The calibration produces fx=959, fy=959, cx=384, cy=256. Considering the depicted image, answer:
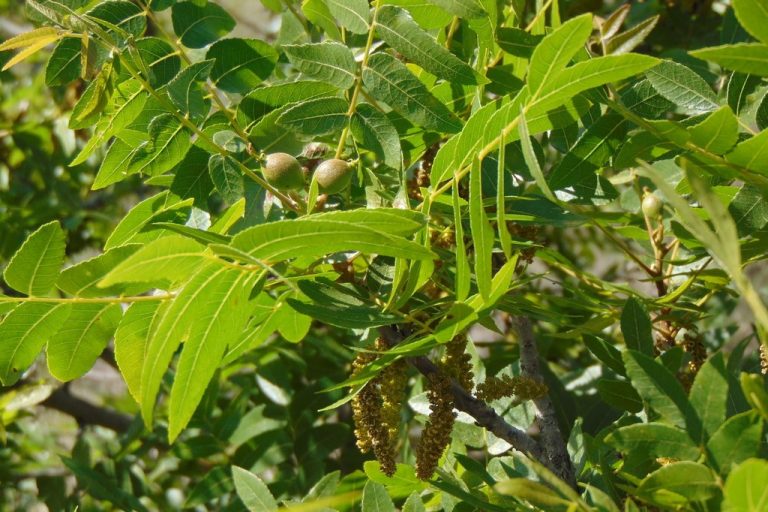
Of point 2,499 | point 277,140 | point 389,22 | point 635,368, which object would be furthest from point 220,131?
point 2,499

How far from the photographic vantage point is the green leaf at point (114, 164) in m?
1.09

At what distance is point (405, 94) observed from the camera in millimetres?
1011

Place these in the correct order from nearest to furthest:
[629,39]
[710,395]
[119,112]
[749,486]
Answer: [749,486], [710,395], [119,112], [629,39]

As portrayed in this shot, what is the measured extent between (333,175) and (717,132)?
36 cm

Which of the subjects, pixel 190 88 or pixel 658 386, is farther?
pixel 190 88

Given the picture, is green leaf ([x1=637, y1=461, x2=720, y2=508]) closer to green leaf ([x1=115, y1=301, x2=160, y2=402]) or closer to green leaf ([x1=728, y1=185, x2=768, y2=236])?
green leaf ([x1=728, y1=185, x2=768, y2=236])

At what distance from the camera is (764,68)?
0.82 m

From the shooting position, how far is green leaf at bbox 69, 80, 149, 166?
102 centimetres

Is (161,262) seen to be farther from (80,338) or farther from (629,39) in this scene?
(629,39)

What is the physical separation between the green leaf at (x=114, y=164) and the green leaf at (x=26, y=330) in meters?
0.17

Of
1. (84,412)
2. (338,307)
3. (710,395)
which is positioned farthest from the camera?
(84,412)

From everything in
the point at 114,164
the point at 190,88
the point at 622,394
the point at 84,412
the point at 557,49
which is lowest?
the point at 84,412

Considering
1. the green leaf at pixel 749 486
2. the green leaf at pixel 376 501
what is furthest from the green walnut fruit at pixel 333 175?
the green leaf at pixel 749 486

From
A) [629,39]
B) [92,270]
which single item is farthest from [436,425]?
[629,39]
